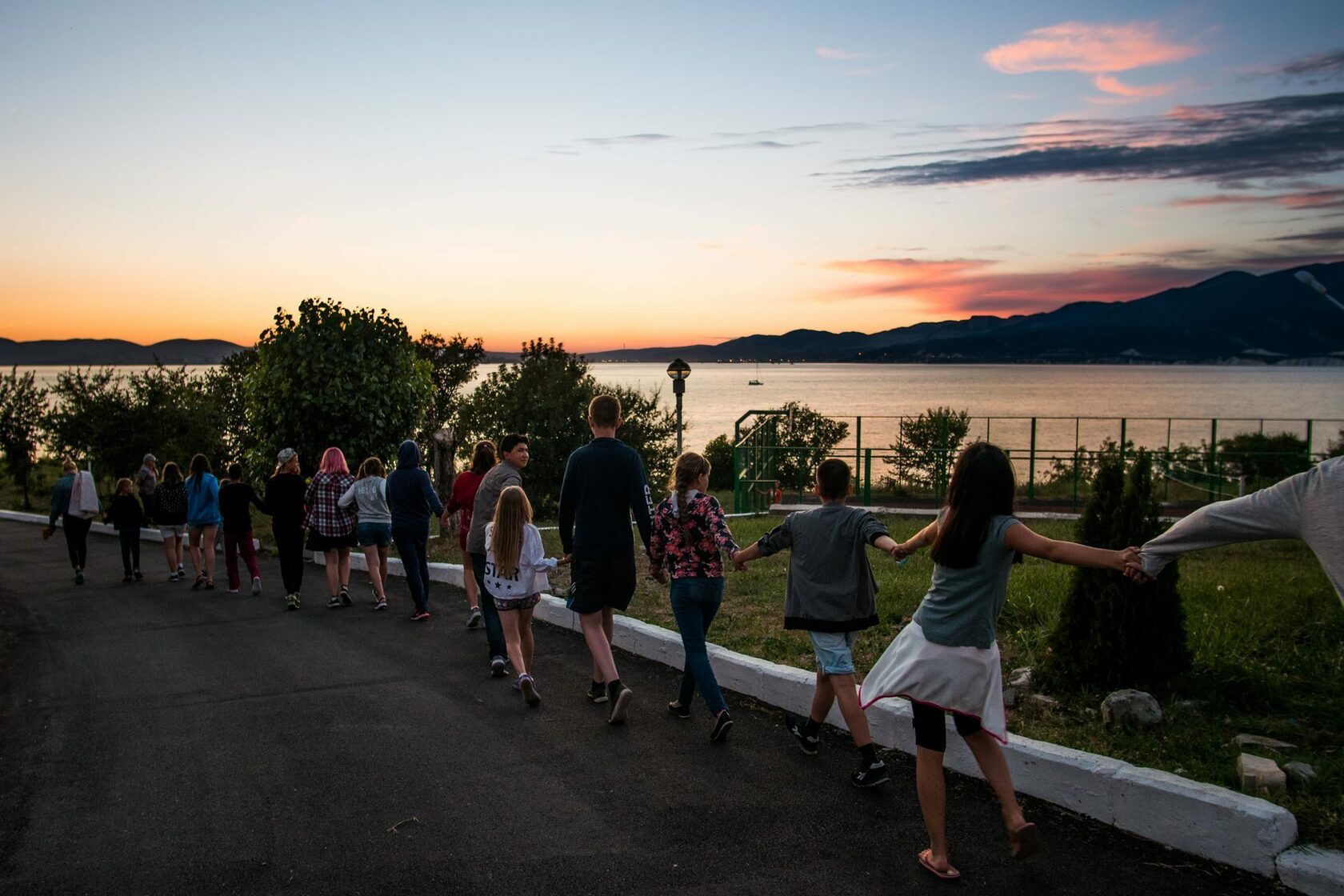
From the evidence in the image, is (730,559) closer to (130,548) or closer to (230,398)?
(130,548)

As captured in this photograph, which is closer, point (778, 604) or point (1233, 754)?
point (1233, 754)

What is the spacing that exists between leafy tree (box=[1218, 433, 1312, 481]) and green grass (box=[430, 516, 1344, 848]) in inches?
480

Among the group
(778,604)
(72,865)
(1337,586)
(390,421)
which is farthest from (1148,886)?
(390,421)

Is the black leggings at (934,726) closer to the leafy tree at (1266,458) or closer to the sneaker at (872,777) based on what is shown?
the sneaker at (872,777)

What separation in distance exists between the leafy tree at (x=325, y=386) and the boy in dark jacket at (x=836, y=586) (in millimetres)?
11969

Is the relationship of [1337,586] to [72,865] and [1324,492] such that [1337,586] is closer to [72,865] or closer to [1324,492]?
[1324,492]

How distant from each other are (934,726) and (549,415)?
3500 cm

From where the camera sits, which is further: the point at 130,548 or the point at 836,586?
the point at 130,548

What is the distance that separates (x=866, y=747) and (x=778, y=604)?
13.8 ft

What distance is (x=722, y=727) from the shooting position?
5.64m

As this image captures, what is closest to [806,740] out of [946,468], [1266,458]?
[946,468]

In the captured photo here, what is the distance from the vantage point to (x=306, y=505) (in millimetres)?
10922

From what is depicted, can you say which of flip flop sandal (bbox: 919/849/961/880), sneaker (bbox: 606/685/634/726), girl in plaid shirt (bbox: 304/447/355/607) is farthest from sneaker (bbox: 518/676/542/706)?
girl in plaid shirt (bbox: 304/447/355/607)

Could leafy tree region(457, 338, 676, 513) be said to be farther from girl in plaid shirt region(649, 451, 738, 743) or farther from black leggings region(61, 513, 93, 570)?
girl in plaid shirt region(649, 451, 738, 743)
